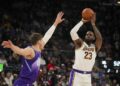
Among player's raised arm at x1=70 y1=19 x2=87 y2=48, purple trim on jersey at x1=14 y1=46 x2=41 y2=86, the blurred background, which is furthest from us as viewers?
the blurred background

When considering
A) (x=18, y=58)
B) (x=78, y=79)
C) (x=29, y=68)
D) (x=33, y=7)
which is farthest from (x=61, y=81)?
(x=33, y=7)

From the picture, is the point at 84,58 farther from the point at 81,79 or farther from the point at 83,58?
the point at 81,79

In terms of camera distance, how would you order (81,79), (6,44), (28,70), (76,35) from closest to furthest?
(6,44) < (28,70) < (76,35) < (81,79)

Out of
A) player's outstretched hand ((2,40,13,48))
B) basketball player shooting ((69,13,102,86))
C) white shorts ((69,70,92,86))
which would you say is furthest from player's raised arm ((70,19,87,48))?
player's outstretched hand ((2,40,13,48))

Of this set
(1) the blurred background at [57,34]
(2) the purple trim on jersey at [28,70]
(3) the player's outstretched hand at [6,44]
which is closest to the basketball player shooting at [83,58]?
(2) the purple trim on jersey at [28,70]

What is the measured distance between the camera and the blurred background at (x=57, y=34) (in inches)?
658

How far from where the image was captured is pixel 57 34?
73.0ft

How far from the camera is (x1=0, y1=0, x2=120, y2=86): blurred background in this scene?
16703 millimetres

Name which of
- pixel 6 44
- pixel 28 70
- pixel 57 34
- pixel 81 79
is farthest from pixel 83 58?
pixel 57 34

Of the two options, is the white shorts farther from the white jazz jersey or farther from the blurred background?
the blurred background

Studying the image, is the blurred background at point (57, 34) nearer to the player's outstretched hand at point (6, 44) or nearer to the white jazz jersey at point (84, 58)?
the white jazz jersey at point (84, 58)

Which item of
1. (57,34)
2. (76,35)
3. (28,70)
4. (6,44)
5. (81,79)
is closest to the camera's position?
(6,44)

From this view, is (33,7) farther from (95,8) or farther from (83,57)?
(83,57)

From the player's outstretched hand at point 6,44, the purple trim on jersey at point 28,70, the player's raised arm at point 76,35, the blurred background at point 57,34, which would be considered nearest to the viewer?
the player's outstretched hand at point 6,44
